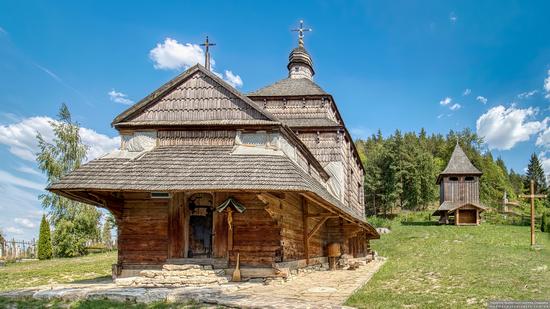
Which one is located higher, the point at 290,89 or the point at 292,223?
the point at 290,89

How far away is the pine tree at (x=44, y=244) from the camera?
24.4 metres

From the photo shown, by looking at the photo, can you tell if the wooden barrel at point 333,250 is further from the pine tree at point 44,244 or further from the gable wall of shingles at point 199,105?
the pine tree at point 44,244

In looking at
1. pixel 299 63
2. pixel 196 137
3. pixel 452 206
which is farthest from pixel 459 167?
pixel 196 137

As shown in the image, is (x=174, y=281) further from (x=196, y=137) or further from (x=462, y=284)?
(x=462, y=284)

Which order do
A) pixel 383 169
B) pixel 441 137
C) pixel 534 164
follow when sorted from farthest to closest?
pixel 441 137 < pixel 534 164 < pixel 383 169

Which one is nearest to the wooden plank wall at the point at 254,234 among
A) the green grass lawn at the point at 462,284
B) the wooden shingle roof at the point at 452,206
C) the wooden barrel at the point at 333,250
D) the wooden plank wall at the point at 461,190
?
the green grass lawn at the point at 462,284

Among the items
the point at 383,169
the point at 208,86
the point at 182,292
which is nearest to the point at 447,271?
the point at 182,292

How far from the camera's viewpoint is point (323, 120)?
19250 mm

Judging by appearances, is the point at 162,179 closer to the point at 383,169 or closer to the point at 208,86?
the point at 208,86

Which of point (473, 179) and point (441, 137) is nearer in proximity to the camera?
point (473, 179)

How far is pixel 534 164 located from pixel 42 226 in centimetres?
7383

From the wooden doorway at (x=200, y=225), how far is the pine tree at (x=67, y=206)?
17.5m

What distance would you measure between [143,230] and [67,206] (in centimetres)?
1934

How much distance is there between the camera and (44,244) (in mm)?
24547
